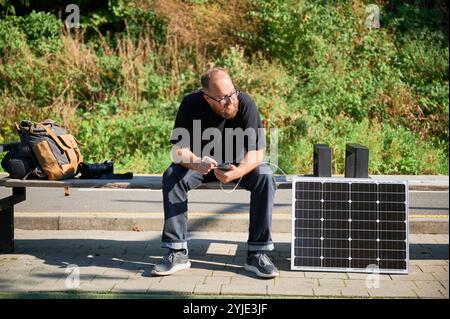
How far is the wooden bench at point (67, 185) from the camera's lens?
5281 millimetres

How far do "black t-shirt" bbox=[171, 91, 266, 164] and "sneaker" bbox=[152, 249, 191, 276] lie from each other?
0.81 metres

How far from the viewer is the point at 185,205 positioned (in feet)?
16.7

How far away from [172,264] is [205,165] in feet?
2.60

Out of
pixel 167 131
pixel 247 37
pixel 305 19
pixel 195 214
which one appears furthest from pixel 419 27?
pixel 195 214

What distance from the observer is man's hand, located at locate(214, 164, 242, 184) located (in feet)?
16.4

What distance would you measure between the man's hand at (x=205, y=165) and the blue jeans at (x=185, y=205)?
111mm

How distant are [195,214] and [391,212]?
8.40ft

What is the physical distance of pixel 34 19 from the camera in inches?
653

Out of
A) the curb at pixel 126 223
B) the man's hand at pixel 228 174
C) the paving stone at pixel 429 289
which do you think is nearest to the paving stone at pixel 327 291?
the paving stone at pixel 429 289

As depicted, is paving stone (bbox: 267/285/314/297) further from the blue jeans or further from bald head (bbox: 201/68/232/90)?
bald head (bbox: 201/68/232/90)

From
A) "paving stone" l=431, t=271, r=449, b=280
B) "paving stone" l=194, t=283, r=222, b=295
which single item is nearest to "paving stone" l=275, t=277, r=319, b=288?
"paving stone" l=194, t=283, r=222, b=295

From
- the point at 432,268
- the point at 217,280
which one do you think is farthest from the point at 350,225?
the point at 217,280

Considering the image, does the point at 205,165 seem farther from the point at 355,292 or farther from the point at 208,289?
the point at 355,292

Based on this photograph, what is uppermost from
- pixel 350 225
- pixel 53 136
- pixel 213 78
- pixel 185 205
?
pixel 213 78
